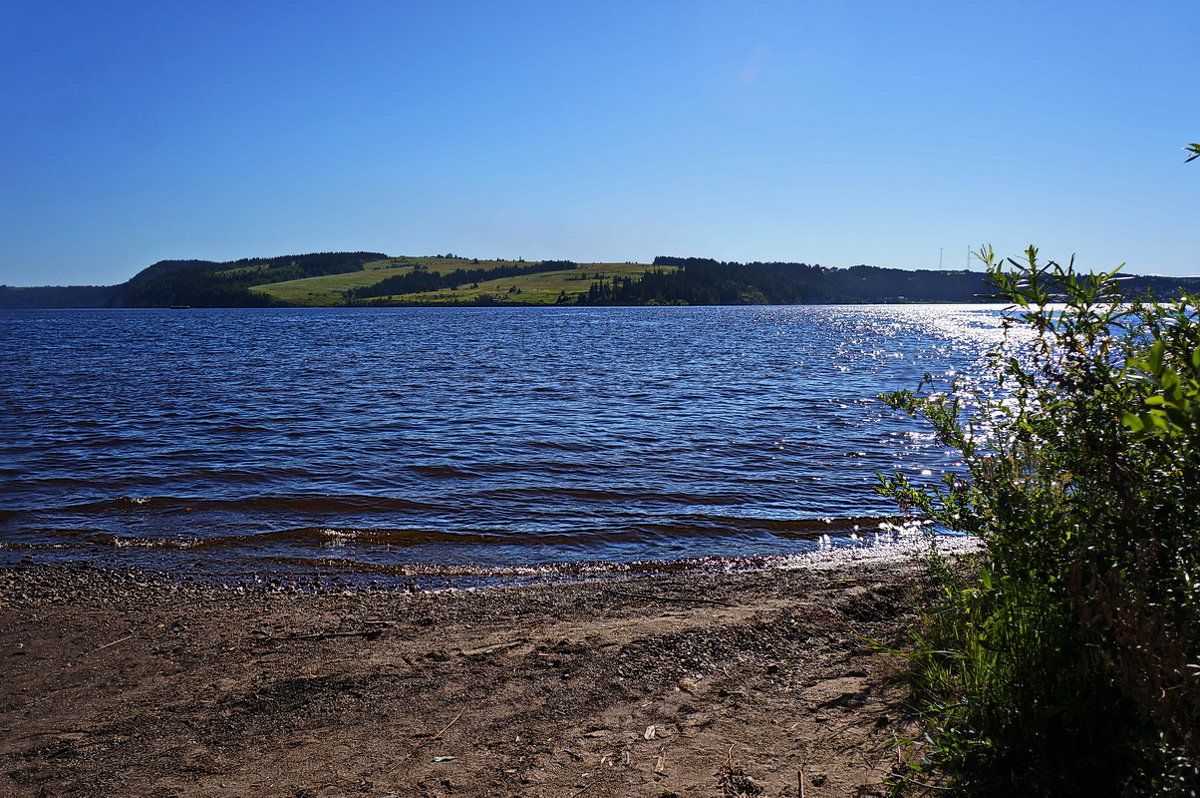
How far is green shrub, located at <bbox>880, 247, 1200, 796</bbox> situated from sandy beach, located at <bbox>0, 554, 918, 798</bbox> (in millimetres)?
801

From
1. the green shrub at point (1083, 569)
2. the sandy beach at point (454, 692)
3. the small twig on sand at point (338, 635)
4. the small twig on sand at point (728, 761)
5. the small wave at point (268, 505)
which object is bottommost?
the small wave at point (268, 505)

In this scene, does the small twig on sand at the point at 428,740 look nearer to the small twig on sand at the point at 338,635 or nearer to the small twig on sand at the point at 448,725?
the small twig on sand at the point at 448,725

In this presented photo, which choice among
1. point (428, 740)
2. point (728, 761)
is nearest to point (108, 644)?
point (428, 740)

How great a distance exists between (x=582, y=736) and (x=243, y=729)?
255cm

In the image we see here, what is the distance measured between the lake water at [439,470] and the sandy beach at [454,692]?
2.15 meters

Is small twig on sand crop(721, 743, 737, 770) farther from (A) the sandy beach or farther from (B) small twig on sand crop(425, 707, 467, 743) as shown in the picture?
(B) small twig on sand crop(425, 707, 467, 743)

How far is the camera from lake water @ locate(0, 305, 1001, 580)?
10.9 meters

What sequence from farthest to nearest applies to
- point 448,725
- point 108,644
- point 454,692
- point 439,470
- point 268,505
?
point 439,470
point 268,505
point 108,644
point 454,692
point 448,725

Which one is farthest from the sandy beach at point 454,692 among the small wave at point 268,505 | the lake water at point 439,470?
the small wave at point 268,505

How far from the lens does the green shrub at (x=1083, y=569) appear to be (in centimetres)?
276

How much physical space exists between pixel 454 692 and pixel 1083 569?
4.54 meters

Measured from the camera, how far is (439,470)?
15.6 m

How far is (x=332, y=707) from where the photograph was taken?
5.57 metres

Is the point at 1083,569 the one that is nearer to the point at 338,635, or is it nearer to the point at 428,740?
the point at 428,740
